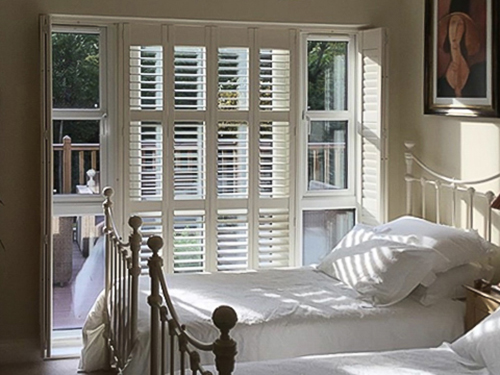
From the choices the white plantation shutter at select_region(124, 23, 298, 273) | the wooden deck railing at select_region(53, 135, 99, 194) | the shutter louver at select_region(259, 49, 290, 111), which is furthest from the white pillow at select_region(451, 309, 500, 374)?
the wooden deck railing at select_region(53, 135, 99, 194)

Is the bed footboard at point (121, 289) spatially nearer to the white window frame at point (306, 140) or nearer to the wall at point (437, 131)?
the white window frame at point (306, 140)

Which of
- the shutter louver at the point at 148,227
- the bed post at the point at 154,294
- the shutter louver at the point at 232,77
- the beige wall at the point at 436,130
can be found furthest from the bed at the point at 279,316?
the shutter louver at the point at 232,77

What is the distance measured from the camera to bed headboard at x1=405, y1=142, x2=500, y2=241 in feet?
13.6

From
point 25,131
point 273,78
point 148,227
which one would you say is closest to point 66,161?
point 25,131

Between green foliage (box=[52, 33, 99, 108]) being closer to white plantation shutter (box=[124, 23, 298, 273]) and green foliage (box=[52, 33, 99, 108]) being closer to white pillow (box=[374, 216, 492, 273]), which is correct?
white plantation shutter (box=[124, 23, 298, 273])

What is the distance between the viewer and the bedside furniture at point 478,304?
3561 millimetres

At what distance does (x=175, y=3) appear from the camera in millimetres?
4754

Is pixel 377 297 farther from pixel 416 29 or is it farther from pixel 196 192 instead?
pixel 416 29

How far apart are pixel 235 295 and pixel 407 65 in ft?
6.42

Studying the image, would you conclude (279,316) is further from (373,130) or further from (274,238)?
(373,130)

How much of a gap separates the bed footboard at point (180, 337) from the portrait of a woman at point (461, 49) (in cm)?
205

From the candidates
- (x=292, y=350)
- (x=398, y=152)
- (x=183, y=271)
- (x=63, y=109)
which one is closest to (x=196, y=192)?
(x=183, y=271)

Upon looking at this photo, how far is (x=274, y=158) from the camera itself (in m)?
5.03

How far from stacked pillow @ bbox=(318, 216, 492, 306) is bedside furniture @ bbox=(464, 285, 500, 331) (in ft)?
0.48
